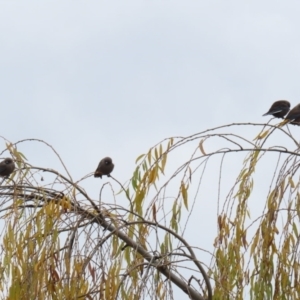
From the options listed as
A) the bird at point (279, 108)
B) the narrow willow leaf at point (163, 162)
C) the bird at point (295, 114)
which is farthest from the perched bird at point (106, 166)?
the narrow willow leaf at point (163, 162)

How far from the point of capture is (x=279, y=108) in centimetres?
701

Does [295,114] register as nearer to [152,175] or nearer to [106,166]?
[152,175]

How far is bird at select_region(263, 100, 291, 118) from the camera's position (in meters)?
6.95

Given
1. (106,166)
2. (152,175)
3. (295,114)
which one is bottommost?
(152,175)

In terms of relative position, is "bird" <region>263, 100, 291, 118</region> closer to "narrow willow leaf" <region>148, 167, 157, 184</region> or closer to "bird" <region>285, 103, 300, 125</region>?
"bird" <region>285, 103, 300, 125</region>

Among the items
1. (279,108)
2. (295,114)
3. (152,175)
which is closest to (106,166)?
(279,108)

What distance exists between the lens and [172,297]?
3.72m

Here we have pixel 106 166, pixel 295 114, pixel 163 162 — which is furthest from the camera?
pixel 106 166

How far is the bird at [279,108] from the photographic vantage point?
6.95 meters

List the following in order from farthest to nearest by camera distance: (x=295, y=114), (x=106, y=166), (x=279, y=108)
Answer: (x=106, y=166) < (x=279, y=108) < (x=295, y=114)

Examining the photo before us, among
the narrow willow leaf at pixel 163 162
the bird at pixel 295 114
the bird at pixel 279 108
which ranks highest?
the bird at pixel 279 108

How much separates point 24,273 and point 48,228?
22 cm

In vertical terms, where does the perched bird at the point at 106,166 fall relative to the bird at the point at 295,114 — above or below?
above

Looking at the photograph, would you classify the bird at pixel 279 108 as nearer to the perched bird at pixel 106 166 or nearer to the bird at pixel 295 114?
the bird at pixel 295 114
